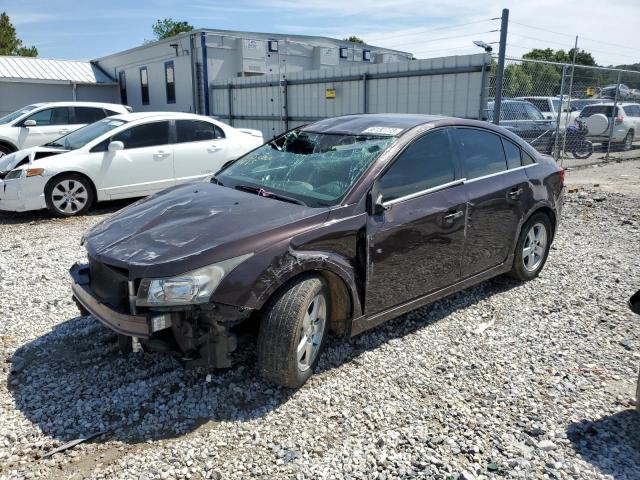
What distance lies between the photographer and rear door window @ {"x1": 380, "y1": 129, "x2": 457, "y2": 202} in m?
3.85

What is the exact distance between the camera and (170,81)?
20.4 meters

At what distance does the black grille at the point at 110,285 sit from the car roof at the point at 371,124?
211 centimetres

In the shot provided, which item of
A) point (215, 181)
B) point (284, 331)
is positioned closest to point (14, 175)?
point (215, 181)

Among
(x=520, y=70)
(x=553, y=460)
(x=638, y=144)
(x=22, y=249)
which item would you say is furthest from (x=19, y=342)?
(x=638, y=144)

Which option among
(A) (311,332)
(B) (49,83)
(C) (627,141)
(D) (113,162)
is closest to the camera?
(A) (311,332)

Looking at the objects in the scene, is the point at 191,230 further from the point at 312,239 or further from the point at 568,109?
the point at 568,109

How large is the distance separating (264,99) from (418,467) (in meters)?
15.0

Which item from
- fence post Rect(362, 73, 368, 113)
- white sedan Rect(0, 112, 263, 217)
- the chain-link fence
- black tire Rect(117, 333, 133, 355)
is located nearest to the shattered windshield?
black tire Rect(117, 333, 133, 355)

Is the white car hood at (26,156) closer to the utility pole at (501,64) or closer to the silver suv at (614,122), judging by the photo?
the utility pole at (501,64)

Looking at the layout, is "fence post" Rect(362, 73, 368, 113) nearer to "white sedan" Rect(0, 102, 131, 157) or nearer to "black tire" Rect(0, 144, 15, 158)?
"white sedan" Rect(0, 102, 131, 157)

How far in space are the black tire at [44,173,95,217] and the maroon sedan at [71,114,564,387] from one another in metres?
4.58

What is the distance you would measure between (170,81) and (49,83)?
756 cm

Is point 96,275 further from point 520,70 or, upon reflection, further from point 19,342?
point 520,70

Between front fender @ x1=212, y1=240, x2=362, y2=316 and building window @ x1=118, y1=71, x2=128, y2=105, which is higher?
building window @ x1=118, y1=71, x2=128, y2=105
